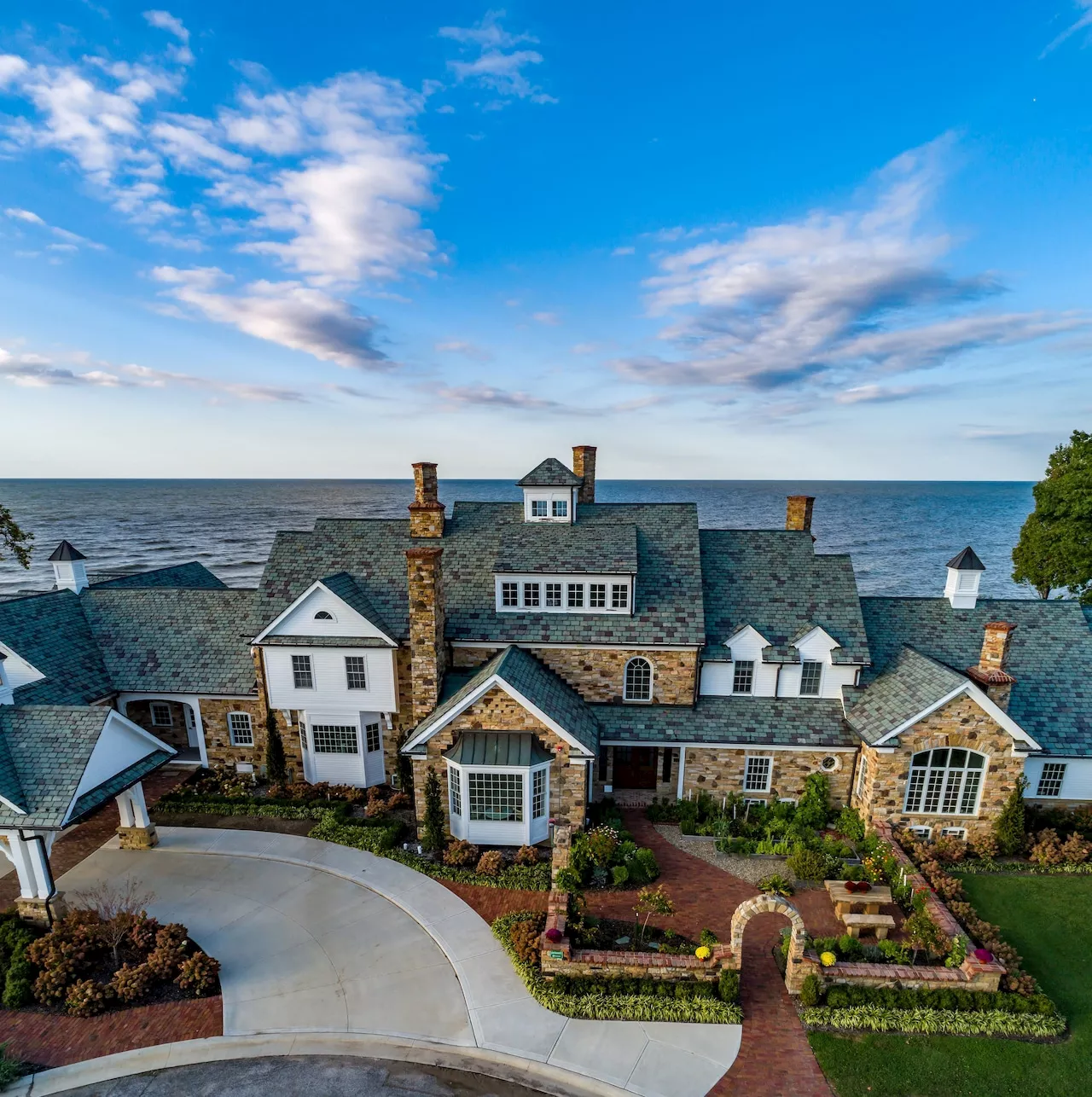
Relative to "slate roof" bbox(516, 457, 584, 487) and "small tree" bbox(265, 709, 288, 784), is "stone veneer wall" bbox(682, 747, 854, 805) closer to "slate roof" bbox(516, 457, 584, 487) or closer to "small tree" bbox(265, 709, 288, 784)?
"slate roof" bbox(516, 457, 584, 487)

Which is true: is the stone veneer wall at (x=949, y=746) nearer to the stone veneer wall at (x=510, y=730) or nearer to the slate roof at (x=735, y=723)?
the slate roof at (x=735, y=723)

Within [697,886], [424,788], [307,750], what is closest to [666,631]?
[697,886]

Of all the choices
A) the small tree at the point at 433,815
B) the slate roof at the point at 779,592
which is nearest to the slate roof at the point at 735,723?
the slate roof at the point at 779,592

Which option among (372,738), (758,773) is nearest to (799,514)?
(758,773)

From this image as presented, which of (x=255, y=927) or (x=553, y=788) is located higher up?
(x=553, y=788)

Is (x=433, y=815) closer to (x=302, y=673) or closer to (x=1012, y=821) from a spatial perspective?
(x=302, y=673)

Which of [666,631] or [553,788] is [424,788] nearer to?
[553,788]
